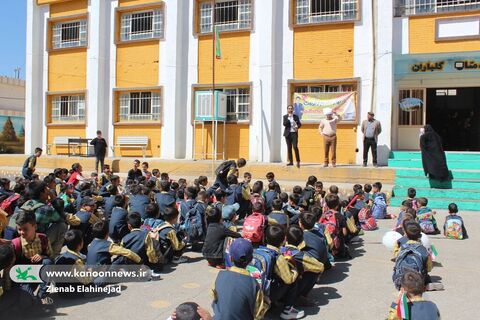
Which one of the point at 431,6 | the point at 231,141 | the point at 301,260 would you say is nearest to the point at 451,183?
the point at 431,6

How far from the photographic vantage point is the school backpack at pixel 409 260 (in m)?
4.45

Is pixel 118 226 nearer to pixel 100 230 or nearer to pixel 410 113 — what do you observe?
pixel 100 230

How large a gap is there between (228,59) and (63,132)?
8.47 m

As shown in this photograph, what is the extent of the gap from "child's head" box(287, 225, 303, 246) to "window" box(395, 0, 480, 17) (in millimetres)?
11911

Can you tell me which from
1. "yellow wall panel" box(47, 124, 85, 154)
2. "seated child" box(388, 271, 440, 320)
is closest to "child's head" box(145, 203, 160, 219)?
"seated child" box(388, 271, 440, 320)

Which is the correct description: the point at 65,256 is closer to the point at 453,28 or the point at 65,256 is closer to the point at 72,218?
the point at 72,218

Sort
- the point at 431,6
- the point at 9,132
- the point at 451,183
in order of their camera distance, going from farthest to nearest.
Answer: the point at 9,132 → the point at 431,6 → the point at 451,183

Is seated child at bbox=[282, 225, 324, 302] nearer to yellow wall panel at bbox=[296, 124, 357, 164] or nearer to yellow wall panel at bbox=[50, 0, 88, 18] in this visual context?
yellow wall panel at bbox=[296, 124, 357, 164]

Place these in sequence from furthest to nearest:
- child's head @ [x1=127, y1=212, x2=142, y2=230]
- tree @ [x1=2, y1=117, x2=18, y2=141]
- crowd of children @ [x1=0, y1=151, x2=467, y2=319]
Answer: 1. tree @ [x1=2, y1=117, x2=18, y2=141]
2. child's head @ [x1=127, y1=212, x2=142, y2=230]
3. crowd of children @ [x1=0, y1=151, x2=467, y2=319]

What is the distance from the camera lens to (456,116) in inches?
667

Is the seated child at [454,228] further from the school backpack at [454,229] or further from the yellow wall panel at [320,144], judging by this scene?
the yellow wall panel at [320,144]

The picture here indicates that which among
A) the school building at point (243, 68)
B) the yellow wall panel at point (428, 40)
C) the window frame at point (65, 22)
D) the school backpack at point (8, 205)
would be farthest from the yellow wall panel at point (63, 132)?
the yellow wall panel at point (428, 40)

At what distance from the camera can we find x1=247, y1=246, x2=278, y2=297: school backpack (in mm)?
3973

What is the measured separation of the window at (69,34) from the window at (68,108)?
232 centimetres
